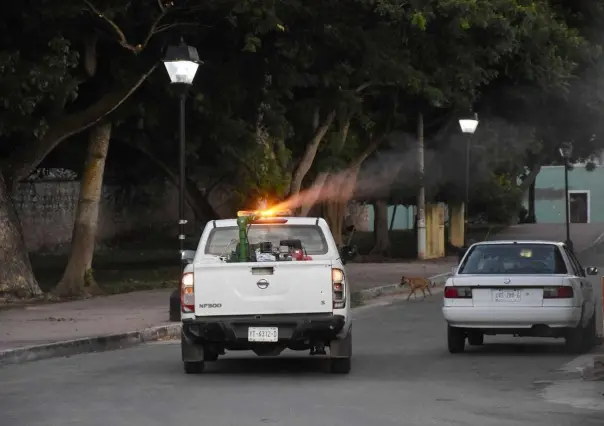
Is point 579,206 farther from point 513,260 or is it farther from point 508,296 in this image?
point 508,296

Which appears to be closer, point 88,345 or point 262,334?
point 262,334

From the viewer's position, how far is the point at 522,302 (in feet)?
55.3

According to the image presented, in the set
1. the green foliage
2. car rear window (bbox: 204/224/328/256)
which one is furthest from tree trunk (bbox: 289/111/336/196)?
car rear window (bbox: 204/224/328/256)

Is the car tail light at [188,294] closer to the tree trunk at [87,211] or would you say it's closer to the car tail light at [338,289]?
the car tail light at [338,289]

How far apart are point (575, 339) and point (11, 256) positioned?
1298cm

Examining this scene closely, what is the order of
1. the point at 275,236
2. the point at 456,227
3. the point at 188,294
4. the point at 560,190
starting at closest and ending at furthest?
the point at 188,294
the point at 275,236
the point at 456,227
the point at 560,190

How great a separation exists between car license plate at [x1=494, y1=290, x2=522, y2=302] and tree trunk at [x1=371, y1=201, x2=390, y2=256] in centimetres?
2932

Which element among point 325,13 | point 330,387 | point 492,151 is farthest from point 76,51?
point 492,151

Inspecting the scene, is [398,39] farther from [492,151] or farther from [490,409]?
[490,409]

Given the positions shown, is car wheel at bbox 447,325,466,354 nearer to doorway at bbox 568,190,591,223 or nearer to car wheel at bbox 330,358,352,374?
car wheel at bbox 330,358,352,374

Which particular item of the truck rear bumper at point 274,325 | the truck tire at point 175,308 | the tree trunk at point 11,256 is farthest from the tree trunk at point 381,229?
the truck rear bumper at point 274,325

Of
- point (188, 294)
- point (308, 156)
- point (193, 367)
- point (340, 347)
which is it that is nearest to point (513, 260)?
point (340, 347)

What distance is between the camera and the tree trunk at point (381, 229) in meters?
46.4

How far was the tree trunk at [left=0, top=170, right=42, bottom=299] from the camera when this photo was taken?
85.9ft
